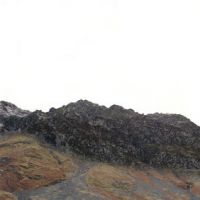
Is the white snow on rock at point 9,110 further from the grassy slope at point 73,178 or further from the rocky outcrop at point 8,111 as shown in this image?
the grassy slope at point 73,178

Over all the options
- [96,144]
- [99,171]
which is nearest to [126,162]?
[96,144]

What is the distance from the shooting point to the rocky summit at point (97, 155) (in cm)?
8162

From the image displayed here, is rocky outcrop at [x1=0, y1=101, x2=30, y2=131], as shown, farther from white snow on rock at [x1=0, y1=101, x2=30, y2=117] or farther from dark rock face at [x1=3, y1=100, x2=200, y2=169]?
dark rock face at [x1=3, y1=100, x2=200, y2=169]

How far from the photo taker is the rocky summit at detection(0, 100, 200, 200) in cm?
8162

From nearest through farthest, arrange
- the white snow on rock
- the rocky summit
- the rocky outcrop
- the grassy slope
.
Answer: the grassy slope
the rocky summit
the rocky outcrop
the white snow on rock

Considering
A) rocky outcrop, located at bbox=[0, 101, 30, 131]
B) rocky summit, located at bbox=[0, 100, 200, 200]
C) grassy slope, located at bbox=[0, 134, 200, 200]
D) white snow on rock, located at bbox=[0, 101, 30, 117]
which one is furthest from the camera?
white snow on rock, located at bbox=[0, 101, 30, 117]

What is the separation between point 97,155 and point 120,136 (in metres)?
16.6

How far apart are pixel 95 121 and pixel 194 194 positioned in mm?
42708

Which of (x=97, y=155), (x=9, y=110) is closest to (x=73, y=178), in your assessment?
(x=97, y=155)

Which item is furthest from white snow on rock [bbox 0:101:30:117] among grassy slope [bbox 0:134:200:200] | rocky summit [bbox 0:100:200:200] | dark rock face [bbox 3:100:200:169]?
grassy slope [bbox 0:134:200:200]

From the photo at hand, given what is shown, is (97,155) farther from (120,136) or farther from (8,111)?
(8,111)

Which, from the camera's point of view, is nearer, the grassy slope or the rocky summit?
the grassy slope

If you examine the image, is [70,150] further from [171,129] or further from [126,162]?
[171,129]

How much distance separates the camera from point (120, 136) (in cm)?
12219
